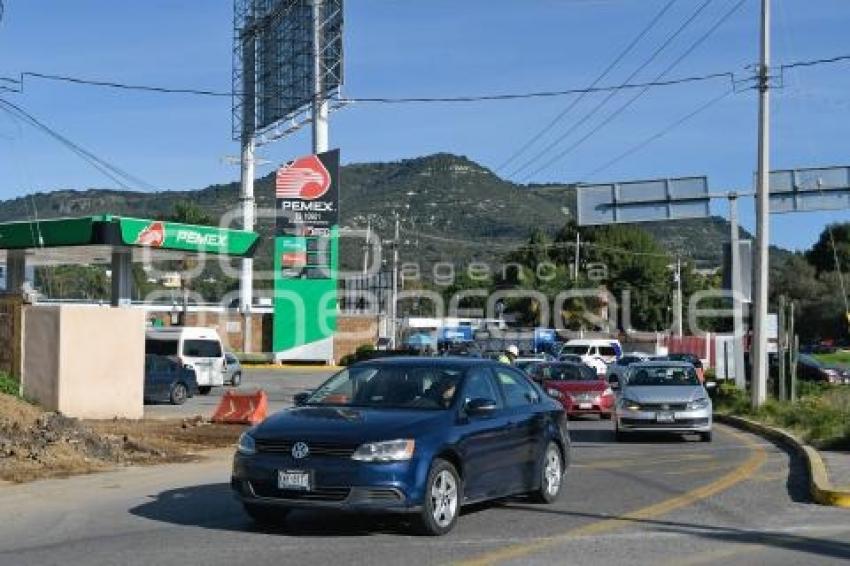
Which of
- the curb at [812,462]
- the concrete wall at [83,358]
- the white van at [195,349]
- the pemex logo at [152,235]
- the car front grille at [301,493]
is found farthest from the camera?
the white van at [195,349]

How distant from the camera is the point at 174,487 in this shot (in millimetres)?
14234

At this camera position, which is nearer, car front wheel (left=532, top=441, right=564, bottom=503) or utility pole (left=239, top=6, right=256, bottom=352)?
car front wheel (left=532, top=441, right=564, bottom=503)

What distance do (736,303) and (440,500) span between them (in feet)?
78.3

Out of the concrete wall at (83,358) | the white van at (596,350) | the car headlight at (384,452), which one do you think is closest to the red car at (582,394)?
the concrete wall at (83,358)

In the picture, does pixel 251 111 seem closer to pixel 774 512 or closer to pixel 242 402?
pixel 242 402

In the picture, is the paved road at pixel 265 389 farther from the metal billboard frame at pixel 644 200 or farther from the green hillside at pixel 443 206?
the green hillside at pixel 443 206

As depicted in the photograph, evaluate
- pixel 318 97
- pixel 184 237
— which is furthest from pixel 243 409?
pixel 318 97

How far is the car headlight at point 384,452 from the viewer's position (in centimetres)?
1005

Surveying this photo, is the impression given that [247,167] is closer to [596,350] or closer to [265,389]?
[596,350]

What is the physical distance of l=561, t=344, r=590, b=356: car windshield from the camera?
51.8 m

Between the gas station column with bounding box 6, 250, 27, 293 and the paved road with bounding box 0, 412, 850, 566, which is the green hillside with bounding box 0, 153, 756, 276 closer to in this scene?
the gas station column with bounding box 6, 250, 27, 293

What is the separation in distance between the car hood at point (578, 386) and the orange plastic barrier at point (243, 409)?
7.60 metres

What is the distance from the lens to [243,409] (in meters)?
23.8

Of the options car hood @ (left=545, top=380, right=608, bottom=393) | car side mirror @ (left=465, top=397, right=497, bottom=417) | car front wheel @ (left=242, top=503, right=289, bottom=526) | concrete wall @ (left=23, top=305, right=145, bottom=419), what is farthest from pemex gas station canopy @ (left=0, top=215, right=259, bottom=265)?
car side mirror @ (left=465, top=397, right=497, bottom=417)
